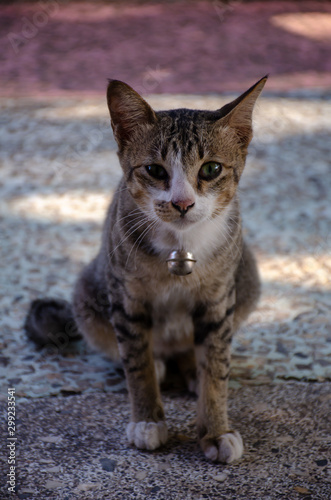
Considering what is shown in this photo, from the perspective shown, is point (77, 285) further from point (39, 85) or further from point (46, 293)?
point (39, 85)

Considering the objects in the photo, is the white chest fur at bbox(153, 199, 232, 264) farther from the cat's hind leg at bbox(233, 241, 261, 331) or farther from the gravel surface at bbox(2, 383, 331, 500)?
the gravel surface at bbox(2, 383, 331, 500)

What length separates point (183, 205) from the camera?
1491 millimetres

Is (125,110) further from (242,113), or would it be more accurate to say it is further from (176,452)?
(176,452)

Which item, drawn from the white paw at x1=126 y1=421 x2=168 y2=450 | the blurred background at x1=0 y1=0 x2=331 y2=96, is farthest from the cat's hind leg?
the blurred background at x1=0 y1=0 x2=331 y2=96

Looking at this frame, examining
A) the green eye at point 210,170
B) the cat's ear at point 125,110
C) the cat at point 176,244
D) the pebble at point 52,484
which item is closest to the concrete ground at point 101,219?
the pebble at point 52,484

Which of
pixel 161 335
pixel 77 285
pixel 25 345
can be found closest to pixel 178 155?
pixel 161 335

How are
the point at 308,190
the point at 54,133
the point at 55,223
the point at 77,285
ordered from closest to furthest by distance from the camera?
the point at 77,285 → the point at 55,223 → the point at 308,190 → the point at 54,133

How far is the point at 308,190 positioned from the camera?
3479mm

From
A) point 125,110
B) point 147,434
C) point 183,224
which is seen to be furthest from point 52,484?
point 125,110

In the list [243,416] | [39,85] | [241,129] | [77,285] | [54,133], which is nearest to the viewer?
[241,129]

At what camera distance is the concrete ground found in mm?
1620

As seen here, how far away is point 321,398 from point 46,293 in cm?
127

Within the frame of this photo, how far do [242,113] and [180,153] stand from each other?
0.23 meters

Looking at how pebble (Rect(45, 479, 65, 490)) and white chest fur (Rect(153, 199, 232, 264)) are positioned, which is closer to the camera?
pebble (Rect(45, 479, 65, 490))
